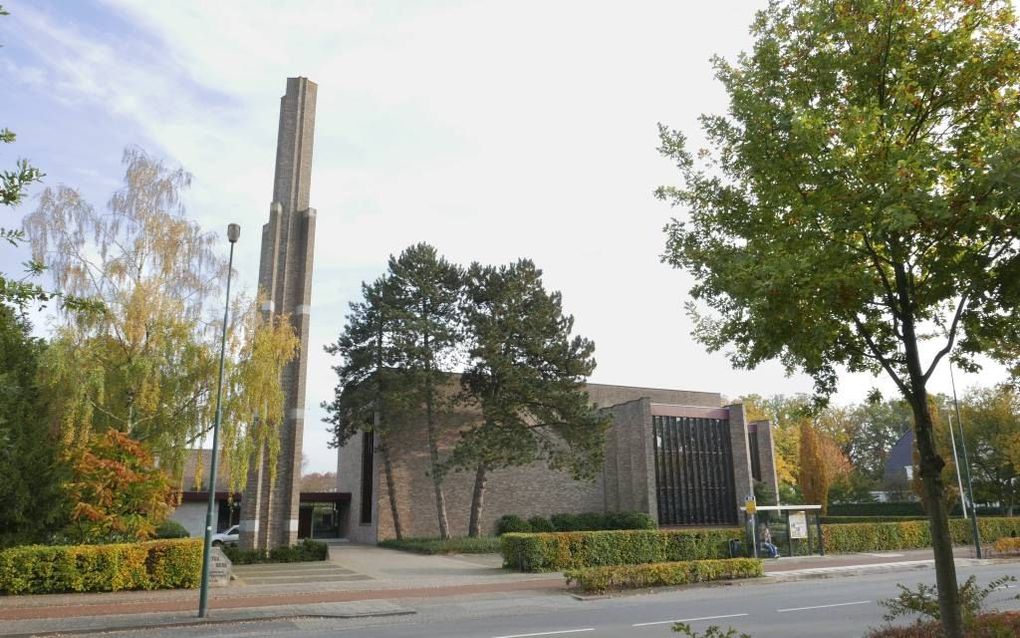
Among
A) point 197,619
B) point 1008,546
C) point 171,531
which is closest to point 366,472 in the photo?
point 171,531

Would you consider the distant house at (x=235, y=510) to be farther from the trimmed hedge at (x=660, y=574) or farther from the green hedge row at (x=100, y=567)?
the trimmed hedge at (x=660, y=574)

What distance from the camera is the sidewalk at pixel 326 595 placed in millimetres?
13805

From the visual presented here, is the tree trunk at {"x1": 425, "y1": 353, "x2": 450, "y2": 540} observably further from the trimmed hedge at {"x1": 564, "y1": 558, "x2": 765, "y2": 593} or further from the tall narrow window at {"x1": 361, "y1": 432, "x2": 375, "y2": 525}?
the trimmed hedge at {"x1": 564, "y1": 558, "x2": 765, "y2": 593}

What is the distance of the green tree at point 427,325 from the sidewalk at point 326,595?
27.1 feet

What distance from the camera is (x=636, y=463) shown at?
40219mm

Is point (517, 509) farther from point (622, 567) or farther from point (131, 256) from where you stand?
point (131, 256)

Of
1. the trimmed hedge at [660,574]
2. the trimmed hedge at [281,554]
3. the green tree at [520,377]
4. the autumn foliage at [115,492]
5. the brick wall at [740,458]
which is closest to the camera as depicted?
the autumn foliage at [115,492]

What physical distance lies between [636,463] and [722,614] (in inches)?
1042

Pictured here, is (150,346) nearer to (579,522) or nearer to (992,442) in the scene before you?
(579,522)

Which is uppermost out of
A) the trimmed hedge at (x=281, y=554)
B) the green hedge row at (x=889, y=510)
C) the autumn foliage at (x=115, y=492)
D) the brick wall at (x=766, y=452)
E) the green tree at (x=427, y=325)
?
the green tree at (x=427, y=325)

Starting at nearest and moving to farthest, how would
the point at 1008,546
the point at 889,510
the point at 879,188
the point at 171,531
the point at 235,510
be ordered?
the point at 879,188 < the point at 171,531 < the point at 1008,546 < the point at 235,510 < the point at 889,510

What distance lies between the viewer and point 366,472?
131 feet

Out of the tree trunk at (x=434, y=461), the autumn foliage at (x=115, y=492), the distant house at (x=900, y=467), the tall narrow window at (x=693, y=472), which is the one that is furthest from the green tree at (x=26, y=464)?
the distant house at (x=900, y=467)

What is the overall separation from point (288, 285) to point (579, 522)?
2051 centimetres
